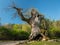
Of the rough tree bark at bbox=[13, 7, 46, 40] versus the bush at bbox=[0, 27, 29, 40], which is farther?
the bush at bbox=[0, 27, 29, 40]

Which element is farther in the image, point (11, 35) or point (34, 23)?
point (11, 35)

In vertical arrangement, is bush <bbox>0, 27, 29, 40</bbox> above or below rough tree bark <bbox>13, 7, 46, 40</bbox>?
below

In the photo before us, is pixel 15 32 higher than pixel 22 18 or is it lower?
lower

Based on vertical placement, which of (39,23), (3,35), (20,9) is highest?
(20,9)

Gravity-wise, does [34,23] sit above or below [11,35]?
above

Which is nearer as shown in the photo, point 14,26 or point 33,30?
point 33,30

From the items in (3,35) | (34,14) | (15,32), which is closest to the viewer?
(34,14)

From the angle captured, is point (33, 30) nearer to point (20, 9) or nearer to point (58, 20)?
point (20, 9)

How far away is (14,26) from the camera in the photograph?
40594mm

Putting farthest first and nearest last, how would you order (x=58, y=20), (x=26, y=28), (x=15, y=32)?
(x=58, y=20), (x=26, y=28), (x=15, y=32)

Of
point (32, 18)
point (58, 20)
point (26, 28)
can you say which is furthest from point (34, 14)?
point (58, 20)

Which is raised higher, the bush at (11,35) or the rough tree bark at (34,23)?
the rough tree bark at (34,23)

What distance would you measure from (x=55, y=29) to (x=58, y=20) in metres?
6.50

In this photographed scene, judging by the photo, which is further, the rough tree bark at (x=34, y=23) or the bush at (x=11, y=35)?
the bush at (x=11, y=35)
